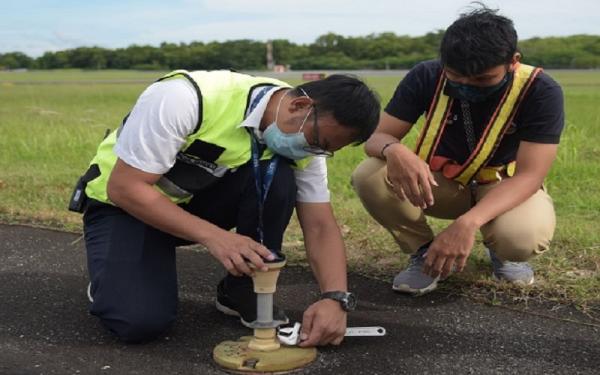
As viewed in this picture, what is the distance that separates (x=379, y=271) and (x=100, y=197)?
1.56 meters

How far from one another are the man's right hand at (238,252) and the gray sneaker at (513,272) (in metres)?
1.54

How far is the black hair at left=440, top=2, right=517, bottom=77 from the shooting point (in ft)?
9.63

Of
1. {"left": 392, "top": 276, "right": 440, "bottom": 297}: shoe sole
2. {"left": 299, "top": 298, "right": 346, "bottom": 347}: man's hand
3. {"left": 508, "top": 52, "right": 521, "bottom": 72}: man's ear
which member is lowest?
{"left": 392, "top": 276, "right": 440, "bottom": 297}: shoe sole

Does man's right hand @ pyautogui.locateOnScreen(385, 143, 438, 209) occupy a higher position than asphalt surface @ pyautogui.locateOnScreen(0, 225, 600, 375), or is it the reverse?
man's right hand @ pyautogui.locateOnScreen(385, 143, 438, 209)

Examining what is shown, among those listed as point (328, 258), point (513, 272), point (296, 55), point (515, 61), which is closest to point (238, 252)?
point (328, 258)

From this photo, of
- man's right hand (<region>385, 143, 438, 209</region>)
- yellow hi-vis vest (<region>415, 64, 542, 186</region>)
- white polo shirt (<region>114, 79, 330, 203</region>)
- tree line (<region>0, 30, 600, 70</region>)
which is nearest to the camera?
white polo shirt (<region>114, 79, 330, 203</region>)

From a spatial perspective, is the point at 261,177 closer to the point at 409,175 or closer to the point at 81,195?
the point at 409,175

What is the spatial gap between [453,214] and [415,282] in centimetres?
51

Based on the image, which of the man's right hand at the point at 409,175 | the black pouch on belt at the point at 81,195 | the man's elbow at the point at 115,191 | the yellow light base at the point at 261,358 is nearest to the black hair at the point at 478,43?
the man's right hand at the point at 409,175

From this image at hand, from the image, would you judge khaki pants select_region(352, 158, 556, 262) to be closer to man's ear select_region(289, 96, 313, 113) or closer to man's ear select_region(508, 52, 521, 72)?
man's ear select_region(508, 52, 521, 72)

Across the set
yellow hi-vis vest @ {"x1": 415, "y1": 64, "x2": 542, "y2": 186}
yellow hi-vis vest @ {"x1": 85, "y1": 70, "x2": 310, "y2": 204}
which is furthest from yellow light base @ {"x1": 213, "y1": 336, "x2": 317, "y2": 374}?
yellow hi-vis vest @ {"x1": 415, "y1": 64, "x2": 542, "y2": 186}

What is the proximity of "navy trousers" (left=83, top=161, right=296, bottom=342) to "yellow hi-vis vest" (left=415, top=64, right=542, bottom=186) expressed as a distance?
0.88 meters

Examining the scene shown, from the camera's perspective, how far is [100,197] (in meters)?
3.11

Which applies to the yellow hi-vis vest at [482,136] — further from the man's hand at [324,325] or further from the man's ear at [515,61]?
the man's hand at [324,325]
